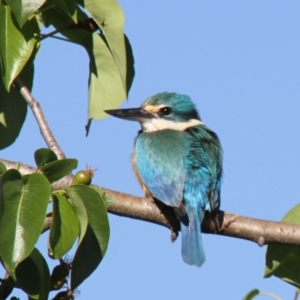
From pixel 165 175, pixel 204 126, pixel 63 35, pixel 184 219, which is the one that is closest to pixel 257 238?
pixel 184 219

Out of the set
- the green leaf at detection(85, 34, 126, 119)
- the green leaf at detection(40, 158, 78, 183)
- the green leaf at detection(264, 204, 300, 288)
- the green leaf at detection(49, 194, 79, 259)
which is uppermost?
the green leaf at detection(85, 34, 126, 119)

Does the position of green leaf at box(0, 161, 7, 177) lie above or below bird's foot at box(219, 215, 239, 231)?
above

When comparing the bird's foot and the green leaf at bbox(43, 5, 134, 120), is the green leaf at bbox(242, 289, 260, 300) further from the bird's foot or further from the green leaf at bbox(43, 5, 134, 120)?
the green leaf at bbox(43, 5, 134, 120)

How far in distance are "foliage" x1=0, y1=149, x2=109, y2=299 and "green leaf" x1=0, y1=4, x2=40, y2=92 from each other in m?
0.38

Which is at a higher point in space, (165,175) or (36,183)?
(36,183)

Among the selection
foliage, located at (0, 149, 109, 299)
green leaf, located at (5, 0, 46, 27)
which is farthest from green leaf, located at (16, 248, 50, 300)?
green leaf, located at (5, 0, 46, 27)

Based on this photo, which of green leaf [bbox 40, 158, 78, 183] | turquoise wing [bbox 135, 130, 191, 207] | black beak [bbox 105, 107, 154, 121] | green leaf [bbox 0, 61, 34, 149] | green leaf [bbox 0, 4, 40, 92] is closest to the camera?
green leaf [bbox 40, 158, 78, 183]

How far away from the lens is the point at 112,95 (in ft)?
11.1

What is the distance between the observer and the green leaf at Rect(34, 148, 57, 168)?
2599 millimetres

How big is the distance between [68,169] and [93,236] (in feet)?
0.76

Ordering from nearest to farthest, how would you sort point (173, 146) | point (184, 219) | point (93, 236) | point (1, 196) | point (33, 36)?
point (1, 196) → point (93, 236) → point (33, 36) → point (184, 219) → point (173, 146)

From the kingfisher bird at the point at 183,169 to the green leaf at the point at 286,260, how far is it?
531 mm

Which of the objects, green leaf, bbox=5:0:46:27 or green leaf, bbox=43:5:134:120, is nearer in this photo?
green leaf, bbox=5:0:46:27

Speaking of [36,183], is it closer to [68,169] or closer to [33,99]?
[68,169]
